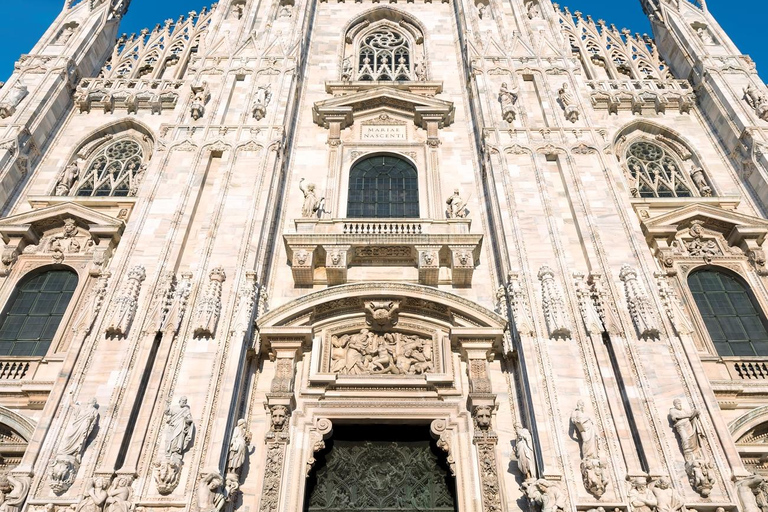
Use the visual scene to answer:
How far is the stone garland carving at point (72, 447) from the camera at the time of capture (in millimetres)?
10109

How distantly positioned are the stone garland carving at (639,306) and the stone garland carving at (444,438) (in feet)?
14.2

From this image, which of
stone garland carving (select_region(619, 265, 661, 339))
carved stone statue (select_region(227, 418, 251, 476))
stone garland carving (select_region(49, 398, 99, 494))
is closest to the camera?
stone garland carving (select_region(49, 398, 99, 494))

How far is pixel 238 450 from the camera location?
11.0m

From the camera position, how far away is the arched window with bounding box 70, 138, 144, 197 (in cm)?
1734

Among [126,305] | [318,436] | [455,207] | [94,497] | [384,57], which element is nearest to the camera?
[94,497]

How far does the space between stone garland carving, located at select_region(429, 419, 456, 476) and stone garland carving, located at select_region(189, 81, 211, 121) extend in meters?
10.8

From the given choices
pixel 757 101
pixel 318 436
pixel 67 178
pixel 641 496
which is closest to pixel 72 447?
pixel 318 436

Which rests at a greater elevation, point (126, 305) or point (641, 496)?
point (126, 305)

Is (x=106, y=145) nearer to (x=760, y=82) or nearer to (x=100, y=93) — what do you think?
(x=100, y=93)

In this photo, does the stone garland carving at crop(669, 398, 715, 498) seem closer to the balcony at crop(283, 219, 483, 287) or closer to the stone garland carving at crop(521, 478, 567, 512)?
the stone garland carving at crop(521, 478, 567, 512)

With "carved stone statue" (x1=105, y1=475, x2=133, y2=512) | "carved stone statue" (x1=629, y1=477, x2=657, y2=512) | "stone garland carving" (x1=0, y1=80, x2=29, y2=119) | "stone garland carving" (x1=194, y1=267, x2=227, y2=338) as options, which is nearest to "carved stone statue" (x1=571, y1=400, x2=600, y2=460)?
"carved stone statue" (x1=629, y1=477, x2=657, y2=512)

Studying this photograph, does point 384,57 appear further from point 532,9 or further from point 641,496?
point 641,496

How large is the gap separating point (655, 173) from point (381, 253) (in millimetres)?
8949

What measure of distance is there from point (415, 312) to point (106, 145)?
1136 cm
